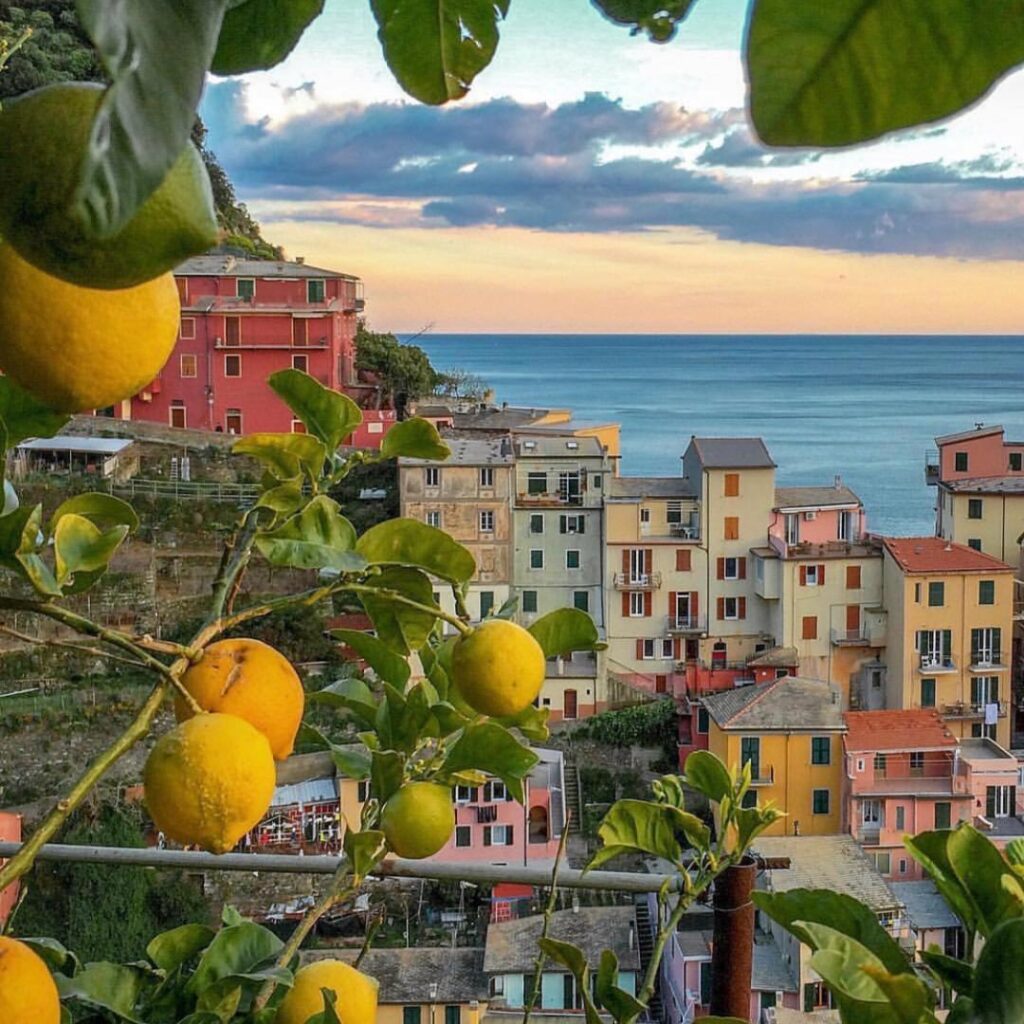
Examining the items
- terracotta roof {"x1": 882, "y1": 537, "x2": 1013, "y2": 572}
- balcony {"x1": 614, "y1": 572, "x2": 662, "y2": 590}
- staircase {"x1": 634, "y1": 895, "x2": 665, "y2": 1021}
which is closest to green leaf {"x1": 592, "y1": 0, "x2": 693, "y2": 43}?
staircase {"x1": 634, "y1": 895, "x2": 665, "y2": 1021}

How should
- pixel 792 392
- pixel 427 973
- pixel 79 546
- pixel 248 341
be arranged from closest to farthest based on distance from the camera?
pixel 79 546 < pixel 427 973 < pixel 248 341 < pixel 792 392

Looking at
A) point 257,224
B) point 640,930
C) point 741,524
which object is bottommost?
point 640,930

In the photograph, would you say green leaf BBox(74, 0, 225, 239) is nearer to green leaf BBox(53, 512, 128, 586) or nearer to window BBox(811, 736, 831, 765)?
green leaf BBox(53, 512, 128, 586)

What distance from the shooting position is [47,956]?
23.3 inches

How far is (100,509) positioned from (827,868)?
6.83m

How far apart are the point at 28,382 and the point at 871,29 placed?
0.16 m

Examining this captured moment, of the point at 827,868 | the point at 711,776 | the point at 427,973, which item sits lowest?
the point at 427,973

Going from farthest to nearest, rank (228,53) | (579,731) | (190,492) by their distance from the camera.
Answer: (190,492) < (579,731) < (228,53)

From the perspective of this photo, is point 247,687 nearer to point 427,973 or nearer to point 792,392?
point 427,973

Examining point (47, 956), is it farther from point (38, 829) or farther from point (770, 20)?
point (770, 20)

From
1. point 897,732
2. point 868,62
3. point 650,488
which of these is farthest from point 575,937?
point 868,62

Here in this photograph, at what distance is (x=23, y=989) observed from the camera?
1.16ft

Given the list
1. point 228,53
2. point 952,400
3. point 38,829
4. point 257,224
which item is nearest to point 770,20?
point 228,53

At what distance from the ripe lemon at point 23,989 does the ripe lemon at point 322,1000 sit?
0.19 m
